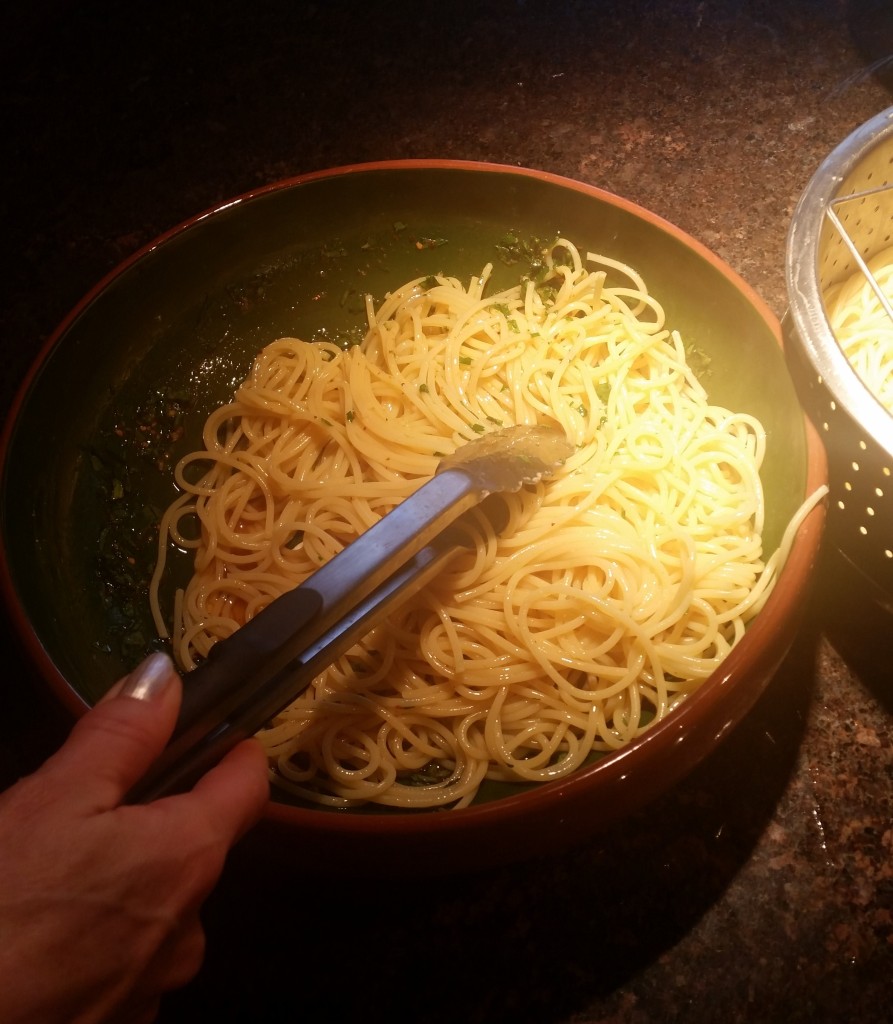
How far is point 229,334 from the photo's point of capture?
2.20 m

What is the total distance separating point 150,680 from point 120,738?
86mm

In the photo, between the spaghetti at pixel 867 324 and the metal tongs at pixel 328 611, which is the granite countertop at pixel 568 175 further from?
the metal tongs at pixel 328 611

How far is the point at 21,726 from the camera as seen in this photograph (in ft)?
5.90

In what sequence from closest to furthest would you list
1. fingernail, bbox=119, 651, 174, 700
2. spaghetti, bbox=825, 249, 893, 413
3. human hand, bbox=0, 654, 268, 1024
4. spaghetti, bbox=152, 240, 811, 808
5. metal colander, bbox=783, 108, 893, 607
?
human hand, bbox=0, 654, 268, 1024 < fingernail, bbox=119, 651, 174, 700 < metal colander, bbox=783, 108, 893, 607 < spaghetti, bbox=152, 240, 811, 808 < spaghetti, bbox=825, 249, 893, 413

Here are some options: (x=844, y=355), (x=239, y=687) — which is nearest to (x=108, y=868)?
(x=239, y=687)

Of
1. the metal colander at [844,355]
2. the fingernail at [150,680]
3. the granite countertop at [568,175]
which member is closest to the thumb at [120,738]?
the fingernail at [150,680]

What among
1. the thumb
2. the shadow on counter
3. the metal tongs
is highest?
the thumb

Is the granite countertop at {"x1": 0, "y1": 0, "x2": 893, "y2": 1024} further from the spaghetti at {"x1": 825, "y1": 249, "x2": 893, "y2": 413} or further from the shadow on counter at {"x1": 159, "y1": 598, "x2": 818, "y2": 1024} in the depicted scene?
the spaghetti at {"x1": 825, "y1": 249, "x2": 893, "y2": 413}

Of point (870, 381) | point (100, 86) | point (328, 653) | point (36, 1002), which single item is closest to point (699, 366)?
point (870, 381)

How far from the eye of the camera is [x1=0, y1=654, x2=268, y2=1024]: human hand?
859 millimetres

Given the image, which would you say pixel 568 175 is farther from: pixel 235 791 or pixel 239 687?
pixel 235 791

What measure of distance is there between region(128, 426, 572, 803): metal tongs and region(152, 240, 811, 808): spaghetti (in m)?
0.14

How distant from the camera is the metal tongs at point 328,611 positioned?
1.17 metres

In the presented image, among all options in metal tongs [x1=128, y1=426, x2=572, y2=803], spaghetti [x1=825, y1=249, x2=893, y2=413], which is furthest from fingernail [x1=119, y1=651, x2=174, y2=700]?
spaghetti [x1=825, y1=249, x2=893, y2=413]
